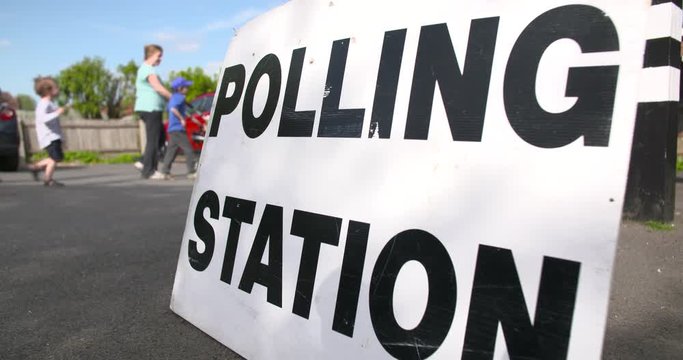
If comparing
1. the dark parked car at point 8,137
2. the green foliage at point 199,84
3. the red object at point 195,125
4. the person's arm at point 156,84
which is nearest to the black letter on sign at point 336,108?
the person's arm at point 156,84

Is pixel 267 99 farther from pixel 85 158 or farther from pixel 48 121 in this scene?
pixel 85 158

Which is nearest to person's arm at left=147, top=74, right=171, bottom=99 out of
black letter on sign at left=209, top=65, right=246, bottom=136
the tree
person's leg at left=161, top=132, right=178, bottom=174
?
person's leg at left=161, top=132, right=178, bottom=174

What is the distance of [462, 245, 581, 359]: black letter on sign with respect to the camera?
91cm

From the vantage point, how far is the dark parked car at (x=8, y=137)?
8.27 meters

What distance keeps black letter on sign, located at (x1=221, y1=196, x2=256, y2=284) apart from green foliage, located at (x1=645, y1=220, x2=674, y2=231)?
3.04 metres

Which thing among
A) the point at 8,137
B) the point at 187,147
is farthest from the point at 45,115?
the point at 8,137

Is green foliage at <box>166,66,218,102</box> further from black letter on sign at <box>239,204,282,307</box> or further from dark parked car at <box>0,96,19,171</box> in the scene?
black letter on sign at <box>239,204,282,307</box>

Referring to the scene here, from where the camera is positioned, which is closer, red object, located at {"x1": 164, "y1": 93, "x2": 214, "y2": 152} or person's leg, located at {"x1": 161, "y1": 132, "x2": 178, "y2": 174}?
person's leg, located at {"x1": 161, "y1": 132, "x2": 178, "y2": 174}

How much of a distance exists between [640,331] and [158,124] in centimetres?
631

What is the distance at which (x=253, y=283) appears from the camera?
1524 millimetres

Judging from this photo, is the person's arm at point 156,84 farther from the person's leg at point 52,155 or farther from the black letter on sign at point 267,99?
the black letter on sign at point 267,99

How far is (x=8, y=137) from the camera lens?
8.43 m

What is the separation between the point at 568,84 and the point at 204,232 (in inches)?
53.4

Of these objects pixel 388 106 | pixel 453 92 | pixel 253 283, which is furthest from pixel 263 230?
pixel 453 92
